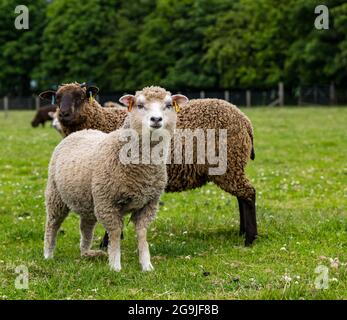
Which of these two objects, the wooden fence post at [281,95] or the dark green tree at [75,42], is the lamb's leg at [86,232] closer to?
the wooden fence post at [281,95]

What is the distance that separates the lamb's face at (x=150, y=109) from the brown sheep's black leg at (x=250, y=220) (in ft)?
6.50

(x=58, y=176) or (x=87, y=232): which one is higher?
(x=58, y=176)

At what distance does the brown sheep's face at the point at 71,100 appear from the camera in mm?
8922

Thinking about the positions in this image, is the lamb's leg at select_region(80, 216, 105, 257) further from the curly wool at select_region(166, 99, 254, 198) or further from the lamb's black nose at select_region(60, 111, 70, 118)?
the lamb's black nose at select_region(60, 111, 70, 118)

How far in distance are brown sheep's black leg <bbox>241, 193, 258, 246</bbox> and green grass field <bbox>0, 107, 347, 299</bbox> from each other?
13 cm

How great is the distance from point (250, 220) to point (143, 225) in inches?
69.5

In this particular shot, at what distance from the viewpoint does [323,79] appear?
182 ft

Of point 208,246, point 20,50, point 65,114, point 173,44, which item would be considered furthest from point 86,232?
point 20,50

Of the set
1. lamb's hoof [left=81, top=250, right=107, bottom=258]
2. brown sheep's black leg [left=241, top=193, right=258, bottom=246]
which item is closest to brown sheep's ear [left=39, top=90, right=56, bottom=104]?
lamb's hoof [left=81, top=250, right=107, bottom=258]

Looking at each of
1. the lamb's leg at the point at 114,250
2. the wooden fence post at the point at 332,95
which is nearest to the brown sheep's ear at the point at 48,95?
the lamb's leg at the point at 114,250

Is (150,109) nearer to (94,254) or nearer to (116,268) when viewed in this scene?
(116,268)

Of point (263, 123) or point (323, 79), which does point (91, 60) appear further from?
point (263, 123)
